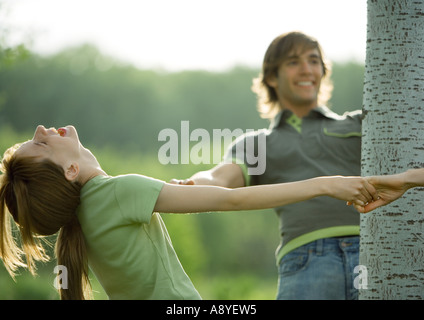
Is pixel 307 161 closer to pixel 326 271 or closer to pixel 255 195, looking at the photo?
pixel 326 271

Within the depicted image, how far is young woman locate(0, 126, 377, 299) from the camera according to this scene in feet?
8.98

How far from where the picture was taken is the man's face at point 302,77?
439 centimetres

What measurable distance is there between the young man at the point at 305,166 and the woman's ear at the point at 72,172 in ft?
2.45

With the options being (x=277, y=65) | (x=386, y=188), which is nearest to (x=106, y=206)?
(x=386, y=188)

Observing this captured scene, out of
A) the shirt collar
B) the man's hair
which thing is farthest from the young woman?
the man's hair

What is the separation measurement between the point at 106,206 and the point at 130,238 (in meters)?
0.19

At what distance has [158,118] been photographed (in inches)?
1486

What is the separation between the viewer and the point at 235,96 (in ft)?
134

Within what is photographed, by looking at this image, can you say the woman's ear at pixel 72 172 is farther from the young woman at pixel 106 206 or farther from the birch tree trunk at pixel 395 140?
the birch tree trunk at pixel 395 140

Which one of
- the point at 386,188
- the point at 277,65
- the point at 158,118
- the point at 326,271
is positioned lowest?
the point at 326,271

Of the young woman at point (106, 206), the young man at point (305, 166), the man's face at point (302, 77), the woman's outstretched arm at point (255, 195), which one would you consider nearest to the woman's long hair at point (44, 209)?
the young woman at point (106, 206)

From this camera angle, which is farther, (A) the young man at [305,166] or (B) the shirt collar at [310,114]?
(B) the shirt collar at [310,114]

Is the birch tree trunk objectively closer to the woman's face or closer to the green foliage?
the woman's face

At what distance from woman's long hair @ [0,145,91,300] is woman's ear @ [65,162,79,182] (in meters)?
0.02
